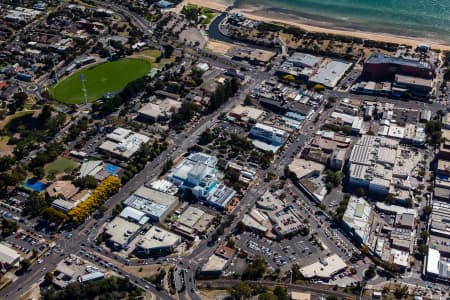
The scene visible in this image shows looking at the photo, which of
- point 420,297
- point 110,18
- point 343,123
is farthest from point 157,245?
point 110,18

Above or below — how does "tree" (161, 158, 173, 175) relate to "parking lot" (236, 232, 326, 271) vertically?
above

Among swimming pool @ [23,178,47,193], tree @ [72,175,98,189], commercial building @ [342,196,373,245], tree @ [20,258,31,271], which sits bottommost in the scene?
tree @ [20,258,31,271]

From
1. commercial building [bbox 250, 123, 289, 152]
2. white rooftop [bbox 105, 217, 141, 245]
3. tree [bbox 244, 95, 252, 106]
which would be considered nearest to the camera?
white rooftop [bbox 105, 217, 141, 245]

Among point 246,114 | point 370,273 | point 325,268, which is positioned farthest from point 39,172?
point 370,273

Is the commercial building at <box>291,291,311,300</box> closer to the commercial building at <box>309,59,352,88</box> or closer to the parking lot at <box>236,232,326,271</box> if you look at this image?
the parking lot at <box>236,232,326,271</box>

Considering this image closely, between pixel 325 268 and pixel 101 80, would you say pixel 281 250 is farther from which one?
pixel 101 80

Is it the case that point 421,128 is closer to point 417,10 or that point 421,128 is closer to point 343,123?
point 343,123

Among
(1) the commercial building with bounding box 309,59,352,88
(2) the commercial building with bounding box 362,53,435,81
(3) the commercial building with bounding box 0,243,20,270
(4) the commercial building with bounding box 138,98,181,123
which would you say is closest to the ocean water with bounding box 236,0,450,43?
(1) the commercial building with bounding box 309,59,352,88
